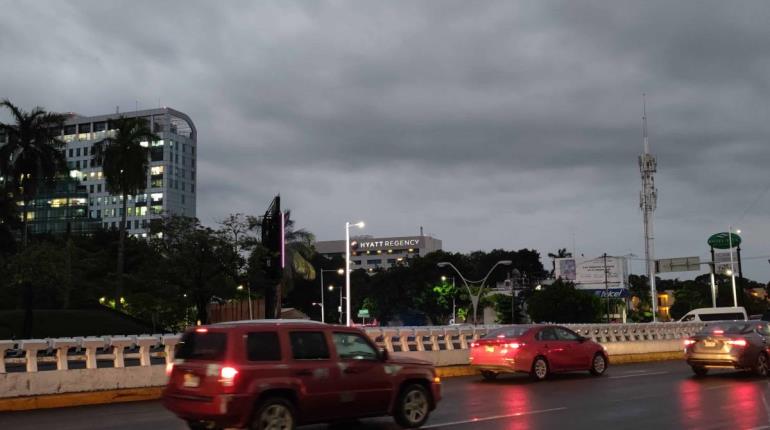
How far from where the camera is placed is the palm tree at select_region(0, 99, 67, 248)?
59156mm

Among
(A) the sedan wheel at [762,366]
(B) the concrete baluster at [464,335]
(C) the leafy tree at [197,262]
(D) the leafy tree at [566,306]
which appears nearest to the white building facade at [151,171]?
(D) the leafy tree at [566,306]

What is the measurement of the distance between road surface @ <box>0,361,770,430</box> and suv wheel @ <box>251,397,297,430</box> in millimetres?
1992

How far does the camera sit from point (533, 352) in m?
18.7

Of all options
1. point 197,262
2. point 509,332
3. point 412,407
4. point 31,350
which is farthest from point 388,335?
point 197,262

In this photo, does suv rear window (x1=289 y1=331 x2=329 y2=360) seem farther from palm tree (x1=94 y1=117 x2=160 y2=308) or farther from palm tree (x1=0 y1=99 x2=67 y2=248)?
palm tree (x1=0 y1=99 x2=67 y2=248)

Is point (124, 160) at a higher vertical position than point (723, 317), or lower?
higher

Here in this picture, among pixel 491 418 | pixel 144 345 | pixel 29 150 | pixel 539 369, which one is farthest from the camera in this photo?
pixel 29 150

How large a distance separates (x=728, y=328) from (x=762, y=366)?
1.22m

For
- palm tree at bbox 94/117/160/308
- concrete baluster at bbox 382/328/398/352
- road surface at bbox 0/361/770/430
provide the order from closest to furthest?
1. road surface at bbox 0/361/770/430
2. concrete baluster at bbox 382/328/398/352
3. palm tree at bbox 94/117/160/308

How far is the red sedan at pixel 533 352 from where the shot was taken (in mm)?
18469

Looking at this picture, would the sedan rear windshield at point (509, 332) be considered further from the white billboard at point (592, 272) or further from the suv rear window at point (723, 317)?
the white billboard at point (592, 272)

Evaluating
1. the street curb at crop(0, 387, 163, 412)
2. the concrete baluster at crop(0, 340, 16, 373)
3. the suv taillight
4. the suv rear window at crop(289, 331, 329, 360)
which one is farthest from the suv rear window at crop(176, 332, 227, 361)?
the concrete baluster at crop(0, 340, 16, 373)

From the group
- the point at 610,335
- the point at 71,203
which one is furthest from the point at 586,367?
the point at 71,203

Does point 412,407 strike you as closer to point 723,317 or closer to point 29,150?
point 723,317
